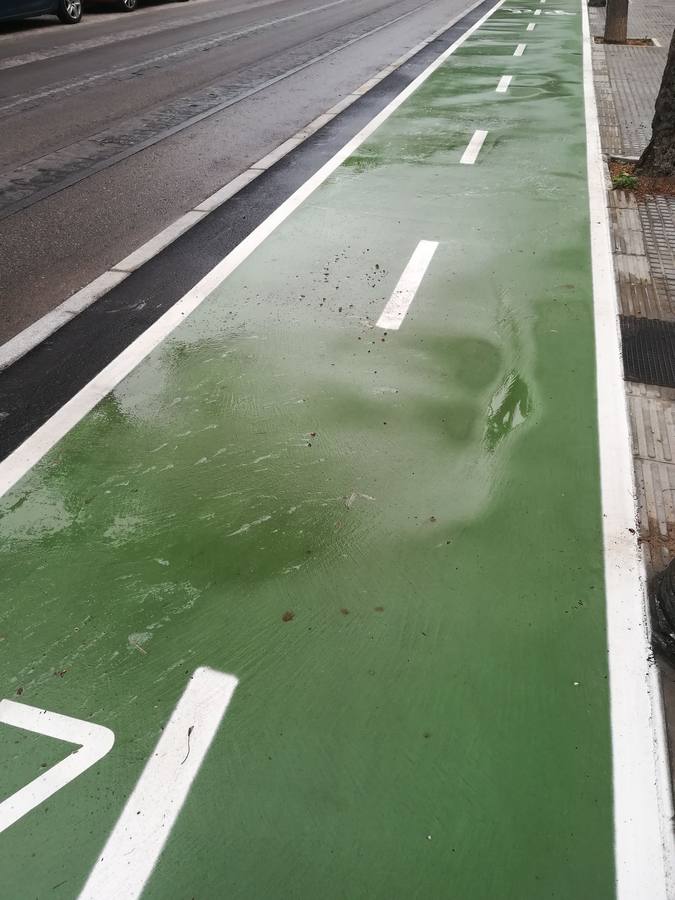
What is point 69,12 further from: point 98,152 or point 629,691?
point 629,691

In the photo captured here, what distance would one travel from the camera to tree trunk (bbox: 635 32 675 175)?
8336mm

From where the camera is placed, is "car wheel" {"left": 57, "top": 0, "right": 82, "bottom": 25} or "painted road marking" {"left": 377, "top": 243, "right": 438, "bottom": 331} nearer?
"painted road marking" {"left": 377, "top": 243, "right": 438, "bottom": 331}

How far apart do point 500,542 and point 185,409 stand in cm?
227

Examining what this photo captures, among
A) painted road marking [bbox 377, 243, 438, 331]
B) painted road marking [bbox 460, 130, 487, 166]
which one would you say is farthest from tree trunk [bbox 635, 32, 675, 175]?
painted road marking [bbox 377, 243, 438, 331]

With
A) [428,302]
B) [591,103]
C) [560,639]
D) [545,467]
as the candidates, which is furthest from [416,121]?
[560,639]

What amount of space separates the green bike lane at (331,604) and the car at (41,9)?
1697 centimetres

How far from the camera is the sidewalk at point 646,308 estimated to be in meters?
3.82

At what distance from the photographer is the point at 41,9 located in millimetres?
19344

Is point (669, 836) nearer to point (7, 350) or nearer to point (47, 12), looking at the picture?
point (7, 350)

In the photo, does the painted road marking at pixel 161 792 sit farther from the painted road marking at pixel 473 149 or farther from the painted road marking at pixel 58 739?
the painted road marking at pixel 473 149

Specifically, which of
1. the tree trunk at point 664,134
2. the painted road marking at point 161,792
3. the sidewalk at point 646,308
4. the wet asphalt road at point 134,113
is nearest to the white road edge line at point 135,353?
the wet asphalt road at point 134,113

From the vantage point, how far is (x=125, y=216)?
315 inches

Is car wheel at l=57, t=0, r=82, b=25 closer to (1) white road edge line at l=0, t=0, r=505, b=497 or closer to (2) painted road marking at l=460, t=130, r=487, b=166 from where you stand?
(2) painted road marking at l=460, t=130, r=487, b=166

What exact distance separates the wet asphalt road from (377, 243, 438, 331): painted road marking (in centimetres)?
280
